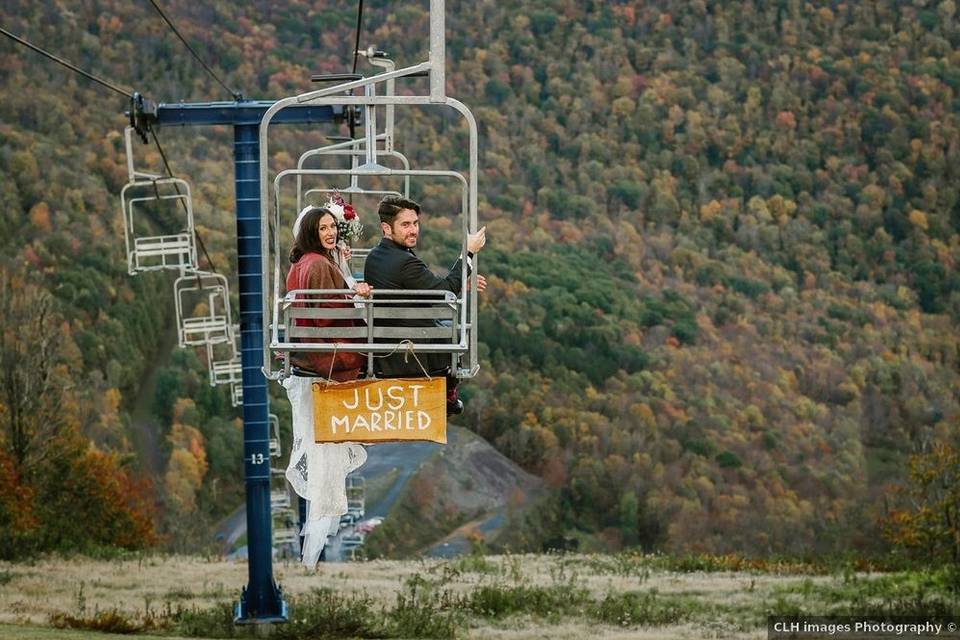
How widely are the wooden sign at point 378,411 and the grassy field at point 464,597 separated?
23.2 ft

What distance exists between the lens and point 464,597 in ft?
70.2

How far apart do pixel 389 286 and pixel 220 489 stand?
56.2 meters

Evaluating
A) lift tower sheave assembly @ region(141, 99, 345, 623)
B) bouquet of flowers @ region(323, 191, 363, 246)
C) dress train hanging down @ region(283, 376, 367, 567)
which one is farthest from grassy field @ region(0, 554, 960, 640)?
bouquet of flowers @ region(323, 191, 363, 246)

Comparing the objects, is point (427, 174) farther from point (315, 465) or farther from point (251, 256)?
point (251, 256)

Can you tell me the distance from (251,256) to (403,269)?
744cm

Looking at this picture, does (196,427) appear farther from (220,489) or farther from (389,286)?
(389,286)

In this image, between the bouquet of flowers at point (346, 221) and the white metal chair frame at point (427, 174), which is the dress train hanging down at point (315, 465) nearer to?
the white metal chair frame at point (427, 174)

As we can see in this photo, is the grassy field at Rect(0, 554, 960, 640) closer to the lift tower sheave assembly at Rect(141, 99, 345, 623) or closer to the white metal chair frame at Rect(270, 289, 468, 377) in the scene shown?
the lift tower sheave assembly at Rect(141, 99, 345, 623)

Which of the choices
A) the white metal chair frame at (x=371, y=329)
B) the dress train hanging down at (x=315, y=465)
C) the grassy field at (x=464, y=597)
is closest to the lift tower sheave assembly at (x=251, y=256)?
the grassy field at (x=464, y=597)

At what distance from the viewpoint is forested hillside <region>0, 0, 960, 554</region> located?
229ft

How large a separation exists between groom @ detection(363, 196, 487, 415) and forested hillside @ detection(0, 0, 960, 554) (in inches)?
1948

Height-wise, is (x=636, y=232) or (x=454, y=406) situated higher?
(x=454, y=406)

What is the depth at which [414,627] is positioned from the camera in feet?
61.9

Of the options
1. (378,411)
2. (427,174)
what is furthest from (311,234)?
(378,411)
